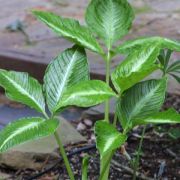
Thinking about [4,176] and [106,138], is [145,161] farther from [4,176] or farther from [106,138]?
[106,138]

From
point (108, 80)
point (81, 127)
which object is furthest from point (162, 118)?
point (81, 127)

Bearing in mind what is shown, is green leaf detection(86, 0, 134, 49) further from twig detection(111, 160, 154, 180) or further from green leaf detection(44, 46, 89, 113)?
twig detection(111, 160, 154, 180)

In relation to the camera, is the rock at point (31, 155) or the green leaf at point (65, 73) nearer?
the green leaf at point (65, 73)

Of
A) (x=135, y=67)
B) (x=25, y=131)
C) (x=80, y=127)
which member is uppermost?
(x=135, y=67)

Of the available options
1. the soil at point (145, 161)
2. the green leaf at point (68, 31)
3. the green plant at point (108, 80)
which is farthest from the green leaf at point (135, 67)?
the soil at point (145, 161)

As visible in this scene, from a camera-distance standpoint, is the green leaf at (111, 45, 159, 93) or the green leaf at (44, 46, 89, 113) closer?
the green leaf at (111, 45, 159, 93)

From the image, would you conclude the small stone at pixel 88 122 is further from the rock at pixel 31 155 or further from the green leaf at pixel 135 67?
the green leaf at pixel 135 67

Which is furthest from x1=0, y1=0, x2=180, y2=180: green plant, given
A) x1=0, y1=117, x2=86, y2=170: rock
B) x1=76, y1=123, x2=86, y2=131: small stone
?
x1=76, y1=123, x2=86, y2=131: small stone
